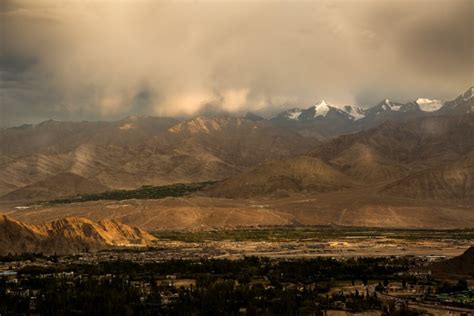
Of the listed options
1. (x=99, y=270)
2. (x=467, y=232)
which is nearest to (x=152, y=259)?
(x=99, y=270)

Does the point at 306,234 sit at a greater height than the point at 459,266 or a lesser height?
greater

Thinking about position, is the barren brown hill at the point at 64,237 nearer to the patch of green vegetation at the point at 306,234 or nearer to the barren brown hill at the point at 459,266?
the patch of green vegetation at the point at 306,234

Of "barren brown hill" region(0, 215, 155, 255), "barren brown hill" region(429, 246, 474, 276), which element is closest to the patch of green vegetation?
"barren brown hill" region(0, 215, 155, 255)

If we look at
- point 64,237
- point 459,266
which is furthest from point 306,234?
point 459,266

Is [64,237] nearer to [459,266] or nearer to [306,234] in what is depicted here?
[306,234]

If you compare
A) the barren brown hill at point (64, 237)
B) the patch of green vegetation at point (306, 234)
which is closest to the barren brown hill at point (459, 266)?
the patch of green vegetation at point (306, 234)

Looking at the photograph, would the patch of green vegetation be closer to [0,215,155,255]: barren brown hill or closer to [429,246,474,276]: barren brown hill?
[0,215,155,255]: barren brown hill
